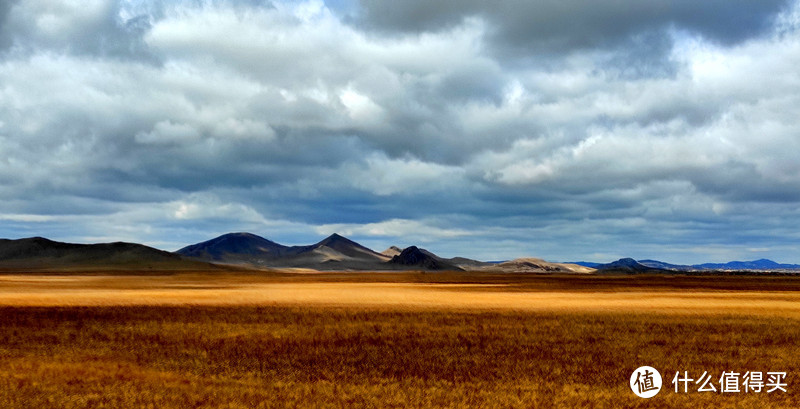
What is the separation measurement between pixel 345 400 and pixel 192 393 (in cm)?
392

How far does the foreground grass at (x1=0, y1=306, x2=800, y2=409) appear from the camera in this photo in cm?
1659

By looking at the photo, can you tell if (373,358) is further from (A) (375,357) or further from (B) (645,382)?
(B) (645,382)

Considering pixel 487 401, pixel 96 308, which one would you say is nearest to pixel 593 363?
pixel 487 401

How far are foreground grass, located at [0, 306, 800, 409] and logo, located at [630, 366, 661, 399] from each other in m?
0.31

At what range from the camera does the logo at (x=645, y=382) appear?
1711 centimetres

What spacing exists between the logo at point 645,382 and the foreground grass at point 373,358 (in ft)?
1.01

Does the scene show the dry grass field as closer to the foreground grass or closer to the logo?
the foreground grass

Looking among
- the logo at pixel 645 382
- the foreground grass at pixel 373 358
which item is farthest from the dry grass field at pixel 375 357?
the logo at pixel 645 382

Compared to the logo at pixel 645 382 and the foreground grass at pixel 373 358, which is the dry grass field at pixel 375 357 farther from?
the logo at pixel 645 382

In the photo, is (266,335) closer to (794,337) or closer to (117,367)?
(117,367)

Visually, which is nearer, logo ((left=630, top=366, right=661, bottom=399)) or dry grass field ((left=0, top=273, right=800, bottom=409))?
dry grass field ((left=0, top=273, right=800, bottom=409))

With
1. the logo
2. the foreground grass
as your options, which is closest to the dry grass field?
the foreground grass

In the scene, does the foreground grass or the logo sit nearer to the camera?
the foreground grass

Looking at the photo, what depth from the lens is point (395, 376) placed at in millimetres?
19375
